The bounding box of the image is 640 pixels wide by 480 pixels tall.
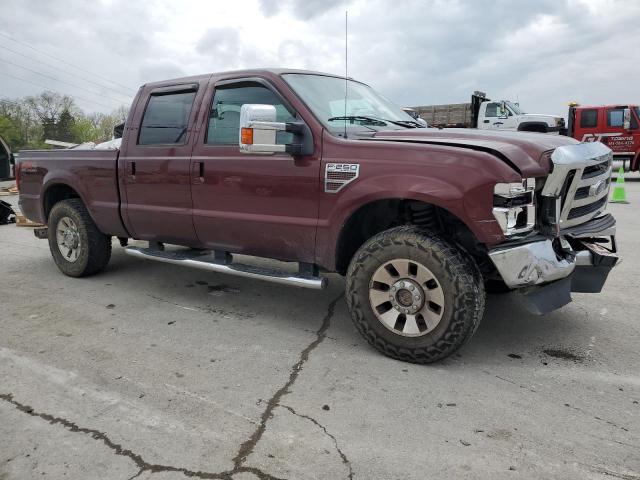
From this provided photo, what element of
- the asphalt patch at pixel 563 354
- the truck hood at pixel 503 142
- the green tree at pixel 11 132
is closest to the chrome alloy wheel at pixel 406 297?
the truck hood at pixel 503 142

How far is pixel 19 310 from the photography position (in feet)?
14.2

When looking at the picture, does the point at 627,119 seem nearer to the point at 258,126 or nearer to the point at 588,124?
the point at 588,124

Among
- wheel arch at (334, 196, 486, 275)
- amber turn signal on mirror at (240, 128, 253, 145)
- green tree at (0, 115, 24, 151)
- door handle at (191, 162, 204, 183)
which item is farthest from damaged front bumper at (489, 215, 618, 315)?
green tree at (0, 115, 24, 151)

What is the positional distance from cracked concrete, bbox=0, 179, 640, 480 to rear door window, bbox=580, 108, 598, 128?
47.7 ft

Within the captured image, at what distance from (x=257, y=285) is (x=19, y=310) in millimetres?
2085

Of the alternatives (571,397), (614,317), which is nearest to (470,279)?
(571,397)

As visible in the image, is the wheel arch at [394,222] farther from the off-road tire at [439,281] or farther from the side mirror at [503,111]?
the side mirror at [503,111]

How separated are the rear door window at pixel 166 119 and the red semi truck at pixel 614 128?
14.9 metres

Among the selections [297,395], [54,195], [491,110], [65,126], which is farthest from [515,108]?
[65,126]

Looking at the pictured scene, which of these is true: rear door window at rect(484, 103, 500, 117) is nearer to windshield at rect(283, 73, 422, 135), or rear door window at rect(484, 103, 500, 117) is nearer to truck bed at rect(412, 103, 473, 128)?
truck bed at rect(412, 103, 473, 128)

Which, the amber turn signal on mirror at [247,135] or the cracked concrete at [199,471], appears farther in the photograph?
the amber turn signal on mirror at [247,135]

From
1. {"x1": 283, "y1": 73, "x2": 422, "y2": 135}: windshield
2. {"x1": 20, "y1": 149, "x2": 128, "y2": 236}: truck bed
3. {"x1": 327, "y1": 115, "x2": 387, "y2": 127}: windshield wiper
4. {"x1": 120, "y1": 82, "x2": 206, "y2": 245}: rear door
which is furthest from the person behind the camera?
{"x1": 20, "y1": 149, "x2": 128, "y2": 236}: truck bed

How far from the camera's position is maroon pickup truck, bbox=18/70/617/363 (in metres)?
2.96

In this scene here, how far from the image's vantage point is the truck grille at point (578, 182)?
3.00 m
